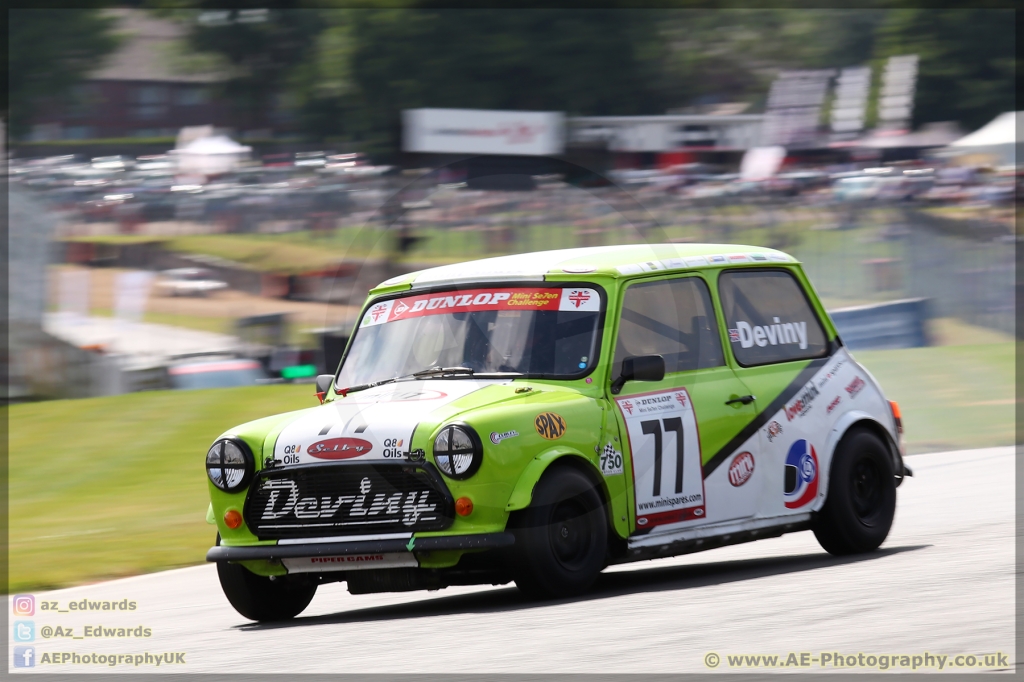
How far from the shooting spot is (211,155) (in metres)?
21.6

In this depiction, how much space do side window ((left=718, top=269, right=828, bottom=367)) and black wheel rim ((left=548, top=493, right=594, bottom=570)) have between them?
5.22 feet

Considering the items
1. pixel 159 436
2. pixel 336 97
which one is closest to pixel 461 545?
pixel 159 436

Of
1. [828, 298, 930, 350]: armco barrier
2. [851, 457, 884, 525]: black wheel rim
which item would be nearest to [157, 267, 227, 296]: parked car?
[828, 298, 930, 350]: armco barrier

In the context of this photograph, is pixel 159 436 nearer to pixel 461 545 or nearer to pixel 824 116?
pixel 461 545

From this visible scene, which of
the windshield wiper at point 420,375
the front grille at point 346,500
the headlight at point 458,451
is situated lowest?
the front grille at point 346,500

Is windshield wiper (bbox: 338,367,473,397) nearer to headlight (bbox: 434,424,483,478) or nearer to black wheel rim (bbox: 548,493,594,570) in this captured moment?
headlight (bbox: 434,424,483,478)

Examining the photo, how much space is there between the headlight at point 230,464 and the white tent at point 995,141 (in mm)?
19893

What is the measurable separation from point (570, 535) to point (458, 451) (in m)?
0.72

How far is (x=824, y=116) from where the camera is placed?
25.0 meters

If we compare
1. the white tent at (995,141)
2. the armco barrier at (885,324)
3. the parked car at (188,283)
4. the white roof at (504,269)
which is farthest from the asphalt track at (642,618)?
the white tent at (995,141)

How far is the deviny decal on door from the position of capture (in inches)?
262

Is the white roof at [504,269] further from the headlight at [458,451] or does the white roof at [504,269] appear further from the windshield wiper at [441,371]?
the headlight at [458,451]

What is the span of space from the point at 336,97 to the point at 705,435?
63.8 feet

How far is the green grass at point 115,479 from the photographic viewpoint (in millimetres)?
10203
